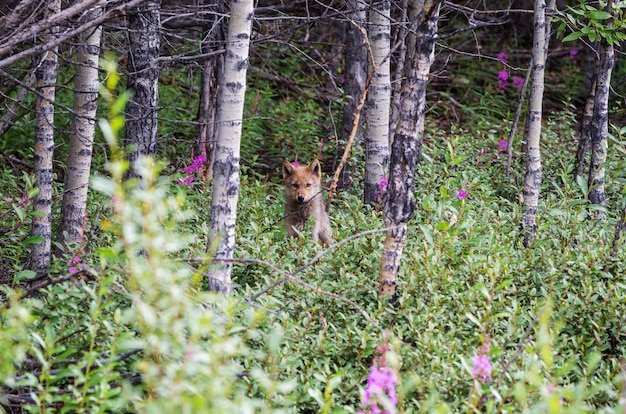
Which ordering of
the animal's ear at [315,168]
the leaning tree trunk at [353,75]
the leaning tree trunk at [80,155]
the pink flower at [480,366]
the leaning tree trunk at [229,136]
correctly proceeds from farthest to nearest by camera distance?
1. the leaning tree trunk at [353,75]
2. the animal's ear at [315,168]
3. the leaning tree trunk at [80,155]
4. the leaning tree trunk at [229,136]
5. the pink flower at [480,366]

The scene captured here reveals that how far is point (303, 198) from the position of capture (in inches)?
332

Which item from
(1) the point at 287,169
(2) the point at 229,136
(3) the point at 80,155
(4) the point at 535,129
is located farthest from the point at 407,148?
(1) the point at 287,169

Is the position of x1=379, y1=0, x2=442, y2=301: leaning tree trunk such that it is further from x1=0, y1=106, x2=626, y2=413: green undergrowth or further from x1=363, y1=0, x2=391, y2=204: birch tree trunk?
x1=363, y1=0, x2=391, y2=204: birch tree trunk

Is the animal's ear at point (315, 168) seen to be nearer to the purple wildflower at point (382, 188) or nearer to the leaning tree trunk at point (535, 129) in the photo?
the purple wildflower at point (382, 188)

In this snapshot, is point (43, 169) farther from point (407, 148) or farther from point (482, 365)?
point (482, 365)

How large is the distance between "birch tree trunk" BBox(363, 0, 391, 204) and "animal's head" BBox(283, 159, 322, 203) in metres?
0.64

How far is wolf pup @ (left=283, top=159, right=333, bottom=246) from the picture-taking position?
8.00 meters

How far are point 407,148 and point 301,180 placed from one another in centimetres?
349

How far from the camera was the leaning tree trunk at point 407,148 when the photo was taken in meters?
5.23

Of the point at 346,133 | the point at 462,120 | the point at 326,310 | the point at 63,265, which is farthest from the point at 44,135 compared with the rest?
the point at 462,120

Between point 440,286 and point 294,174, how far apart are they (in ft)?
11.8

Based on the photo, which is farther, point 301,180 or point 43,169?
point 301,180

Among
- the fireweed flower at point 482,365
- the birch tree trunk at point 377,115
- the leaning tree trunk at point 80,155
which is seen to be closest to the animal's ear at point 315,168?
the birch tree trunk at point 377,115

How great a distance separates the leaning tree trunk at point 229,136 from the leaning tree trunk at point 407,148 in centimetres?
120
